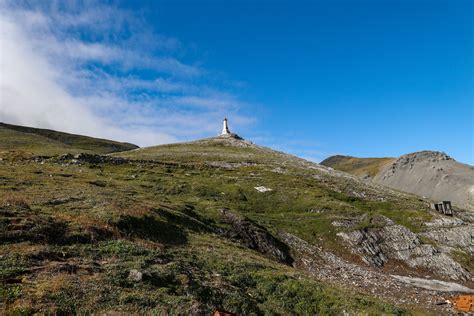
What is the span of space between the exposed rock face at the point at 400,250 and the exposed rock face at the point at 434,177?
3227 inches

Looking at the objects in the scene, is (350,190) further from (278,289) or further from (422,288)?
(278,289)

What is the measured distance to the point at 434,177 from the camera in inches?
5591

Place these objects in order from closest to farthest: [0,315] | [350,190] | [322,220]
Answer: [0,315], [322,220], [350,190]

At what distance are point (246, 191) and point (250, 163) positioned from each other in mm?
30378

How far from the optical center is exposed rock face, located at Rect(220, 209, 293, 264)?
38375 millimetres

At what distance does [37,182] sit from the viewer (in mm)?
39094

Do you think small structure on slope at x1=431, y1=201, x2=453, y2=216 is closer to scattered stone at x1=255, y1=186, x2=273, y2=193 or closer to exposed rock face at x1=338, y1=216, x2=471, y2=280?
exposed rock face at x1=338, y1=216, x2=471, y2=280

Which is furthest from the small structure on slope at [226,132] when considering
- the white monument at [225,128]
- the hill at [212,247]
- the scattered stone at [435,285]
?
the scattered stone at [435,285]

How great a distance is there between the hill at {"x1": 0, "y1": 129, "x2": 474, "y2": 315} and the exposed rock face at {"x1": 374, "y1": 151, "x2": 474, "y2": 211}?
66.7 metres

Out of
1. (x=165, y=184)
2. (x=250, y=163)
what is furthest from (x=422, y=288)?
(x=250, y=163)

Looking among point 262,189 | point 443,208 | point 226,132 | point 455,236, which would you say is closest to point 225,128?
point 226,132

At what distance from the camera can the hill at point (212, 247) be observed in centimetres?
1775

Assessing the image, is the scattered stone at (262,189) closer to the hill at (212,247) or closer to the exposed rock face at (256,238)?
the hill at (212,247)

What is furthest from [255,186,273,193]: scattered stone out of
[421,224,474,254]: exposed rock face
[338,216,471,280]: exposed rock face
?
[421,224,474,254]: exposed rock face
